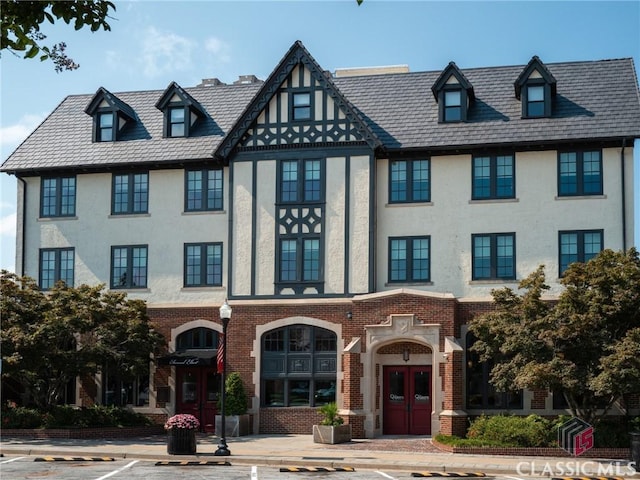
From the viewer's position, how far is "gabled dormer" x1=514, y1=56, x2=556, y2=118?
116 ft

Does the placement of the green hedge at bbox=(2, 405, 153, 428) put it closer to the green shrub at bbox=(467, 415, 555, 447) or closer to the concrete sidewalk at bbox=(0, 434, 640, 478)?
the concrete sidewalk at bbox=(0, 434, 640, 478)

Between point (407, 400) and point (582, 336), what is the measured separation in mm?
8358

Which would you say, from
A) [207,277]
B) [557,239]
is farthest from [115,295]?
[557,239]

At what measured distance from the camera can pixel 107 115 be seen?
39594 mm

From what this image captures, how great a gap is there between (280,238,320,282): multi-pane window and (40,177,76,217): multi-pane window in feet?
30.0

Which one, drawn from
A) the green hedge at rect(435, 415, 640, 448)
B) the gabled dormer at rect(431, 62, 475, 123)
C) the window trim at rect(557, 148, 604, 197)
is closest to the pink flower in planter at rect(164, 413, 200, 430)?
the green hedge at rect(435, 415, 640, 448)

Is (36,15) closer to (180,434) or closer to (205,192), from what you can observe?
(180,434)

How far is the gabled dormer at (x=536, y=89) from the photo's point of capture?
35312 millimetres

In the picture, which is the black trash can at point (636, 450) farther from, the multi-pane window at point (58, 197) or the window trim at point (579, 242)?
the multi-pane window at point (58, 197)

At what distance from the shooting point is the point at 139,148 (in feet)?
126

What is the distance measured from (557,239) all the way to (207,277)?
13059mm

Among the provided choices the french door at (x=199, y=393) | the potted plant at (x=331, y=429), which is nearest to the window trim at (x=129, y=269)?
the french door at (x=199, y=393)

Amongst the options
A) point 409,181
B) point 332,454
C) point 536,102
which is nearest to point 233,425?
point 332,454

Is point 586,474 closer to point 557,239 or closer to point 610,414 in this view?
point 610,414
